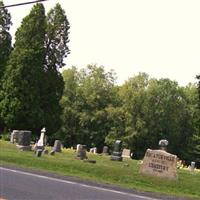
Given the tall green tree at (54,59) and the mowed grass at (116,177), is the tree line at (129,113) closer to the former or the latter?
the tall green tree at (54,59)

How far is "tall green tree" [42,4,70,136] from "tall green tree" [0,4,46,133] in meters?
1.53

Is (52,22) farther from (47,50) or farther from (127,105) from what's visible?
(127,105)

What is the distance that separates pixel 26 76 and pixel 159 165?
109 ft

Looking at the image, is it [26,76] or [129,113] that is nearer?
[26,76]

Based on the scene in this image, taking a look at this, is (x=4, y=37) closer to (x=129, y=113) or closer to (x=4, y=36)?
(x=4, y=36)

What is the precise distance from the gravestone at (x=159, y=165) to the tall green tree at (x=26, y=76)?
31240 mm

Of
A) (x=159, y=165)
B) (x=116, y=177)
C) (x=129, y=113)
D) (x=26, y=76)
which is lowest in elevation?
(x=116, y=177)

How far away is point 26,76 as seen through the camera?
2031 inches

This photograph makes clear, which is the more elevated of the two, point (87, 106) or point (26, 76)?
point (87, 106)

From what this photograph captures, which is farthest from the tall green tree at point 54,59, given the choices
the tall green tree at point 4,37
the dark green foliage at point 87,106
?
the dark green foliage at point 87,106

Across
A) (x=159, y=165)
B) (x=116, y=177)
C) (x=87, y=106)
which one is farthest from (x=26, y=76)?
(x=87, y=106)

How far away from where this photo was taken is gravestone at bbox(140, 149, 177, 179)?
1952cm

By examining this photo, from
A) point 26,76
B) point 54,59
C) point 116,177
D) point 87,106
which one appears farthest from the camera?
point 87,106

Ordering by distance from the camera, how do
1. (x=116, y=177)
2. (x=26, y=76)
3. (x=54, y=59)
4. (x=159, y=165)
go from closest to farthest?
1. (x=116, y=177)
2. (x=159, y=165)
3. (x=26, y=76)
4. (x=54, y=59)
